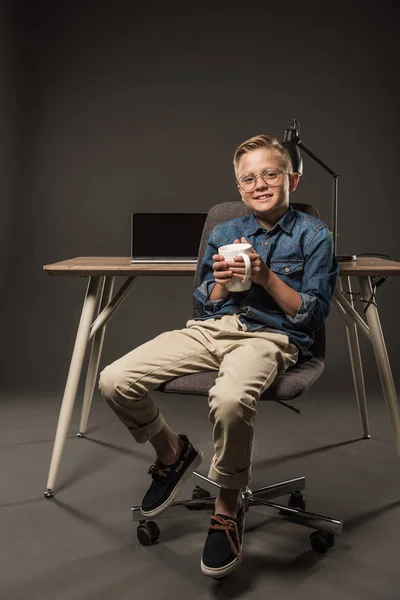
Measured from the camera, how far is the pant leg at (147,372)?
172 cm

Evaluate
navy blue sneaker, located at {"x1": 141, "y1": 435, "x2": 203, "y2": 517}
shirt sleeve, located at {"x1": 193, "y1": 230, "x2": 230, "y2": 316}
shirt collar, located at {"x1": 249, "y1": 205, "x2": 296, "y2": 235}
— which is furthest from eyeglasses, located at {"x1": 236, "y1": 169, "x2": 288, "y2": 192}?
navy blue sneaker, located at {"x1": 141, "y1": 435, "x2": 203, "y2": 517}

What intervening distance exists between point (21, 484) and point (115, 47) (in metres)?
2.41

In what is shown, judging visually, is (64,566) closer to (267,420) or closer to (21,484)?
(21,484)

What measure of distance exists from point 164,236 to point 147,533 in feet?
3.34

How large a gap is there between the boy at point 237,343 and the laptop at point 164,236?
1.21 ft

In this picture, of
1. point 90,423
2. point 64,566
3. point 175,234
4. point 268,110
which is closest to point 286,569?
point 64,566

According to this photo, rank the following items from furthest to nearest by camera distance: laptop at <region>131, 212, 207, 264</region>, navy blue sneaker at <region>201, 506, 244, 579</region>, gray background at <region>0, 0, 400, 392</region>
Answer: gray background at <region>0, 0, 400, 392</region> → laptop at <region>131, 212, 207, 264</region> → navy blue sneaker at <region>201, 506, 244, 579</region>

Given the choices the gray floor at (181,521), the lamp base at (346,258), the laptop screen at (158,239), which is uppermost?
the laptop screen at (158,239)

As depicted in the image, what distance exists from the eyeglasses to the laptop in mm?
494

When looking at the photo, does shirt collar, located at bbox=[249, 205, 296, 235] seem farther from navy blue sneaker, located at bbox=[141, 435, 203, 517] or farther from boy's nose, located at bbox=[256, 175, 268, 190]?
navy blue sneaker, located at bbox=[141, 435, 203, 517]

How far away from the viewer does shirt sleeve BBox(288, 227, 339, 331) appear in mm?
1815

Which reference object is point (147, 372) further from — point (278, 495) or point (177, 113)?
point (177, 113)

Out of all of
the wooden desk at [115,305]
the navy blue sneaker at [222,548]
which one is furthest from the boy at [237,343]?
the wooden desk at [115,305]

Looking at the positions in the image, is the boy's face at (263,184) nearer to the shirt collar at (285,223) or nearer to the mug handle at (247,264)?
the shirt collar at (285,223)
